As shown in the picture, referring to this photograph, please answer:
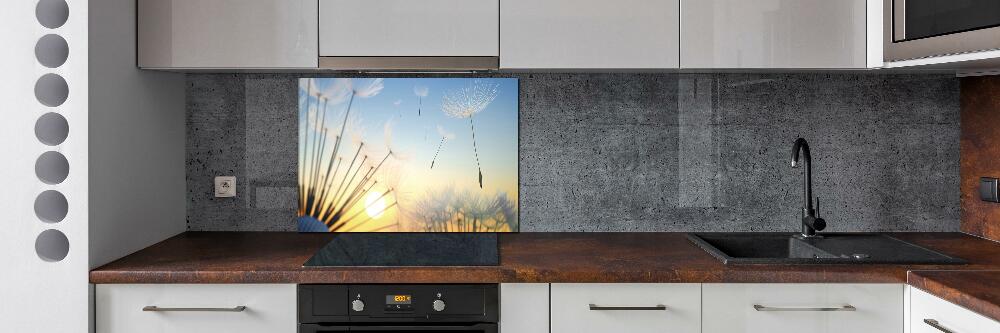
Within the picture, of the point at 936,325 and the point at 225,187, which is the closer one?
the point at 936,325

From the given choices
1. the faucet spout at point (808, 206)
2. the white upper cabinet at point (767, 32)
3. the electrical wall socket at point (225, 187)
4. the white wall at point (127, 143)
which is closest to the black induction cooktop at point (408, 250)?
the electrical wall socket at point (225, 187)

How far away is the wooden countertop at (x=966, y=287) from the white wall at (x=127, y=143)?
208 centimetres

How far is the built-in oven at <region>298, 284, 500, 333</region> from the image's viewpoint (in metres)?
1.84

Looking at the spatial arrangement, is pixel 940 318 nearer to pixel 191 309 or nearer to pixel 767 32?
pixel 767 32

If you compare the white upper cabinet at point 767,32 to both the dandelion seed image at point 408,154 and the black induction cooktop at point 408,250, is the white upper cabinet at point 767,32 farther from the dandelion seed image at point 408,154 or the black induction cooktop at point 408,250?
the black induction cooktop at point 408,250

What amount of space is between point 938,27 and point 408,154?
161 cm

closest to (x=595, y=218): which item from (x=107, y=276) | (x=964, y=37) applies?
(x=964, y=37)

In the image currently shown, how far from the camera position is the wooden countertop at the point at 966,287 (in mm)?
1495

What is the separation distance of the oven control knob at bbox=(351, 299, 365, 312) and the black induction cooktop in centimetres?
9

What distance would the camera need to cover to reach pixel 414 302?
1843mm

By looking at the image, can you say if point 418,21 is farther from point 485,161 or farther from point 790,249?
point 790,249

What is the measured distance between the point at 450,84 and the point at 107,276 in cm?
118

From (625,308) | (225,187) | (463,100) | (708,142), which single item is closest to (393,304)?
(625,308)

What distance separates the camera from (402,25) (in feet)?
6.92
